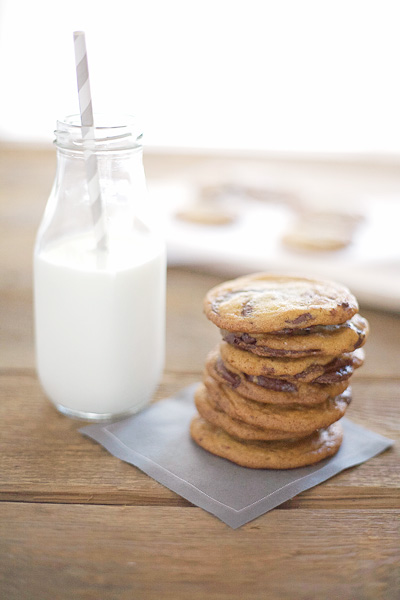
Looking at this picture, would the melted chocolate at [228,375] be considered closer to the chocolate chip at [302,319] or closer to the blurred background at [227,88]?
the chocolate chip at [302,319]

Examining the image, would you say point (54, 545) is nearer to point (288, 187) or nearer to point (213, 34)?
point (288, 187)

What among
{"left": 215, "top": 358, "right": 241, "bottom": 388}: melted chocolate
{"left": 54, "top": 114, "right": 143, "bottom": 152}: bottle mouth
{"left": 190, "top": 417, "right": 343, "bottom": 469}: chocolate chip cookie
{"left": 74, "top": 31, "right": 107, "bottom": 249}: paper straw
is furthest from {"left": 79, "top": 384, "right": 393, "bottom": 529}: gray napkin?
{"left": 54, "top": 114, "right": 143, "bottom": 152}: bottle mouth

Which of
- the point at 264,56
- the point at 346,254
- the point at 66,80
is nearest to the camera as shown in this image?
the point at 346,254

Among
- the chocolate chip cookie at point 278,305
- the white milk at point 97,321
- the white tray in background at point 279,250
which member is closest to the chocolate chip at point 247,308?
the chocolate chip cookie at point 278,305

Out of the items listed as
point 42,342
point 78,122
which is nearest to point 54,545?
point 42,342

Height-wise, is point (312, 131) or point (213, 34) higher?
point (213, 34)

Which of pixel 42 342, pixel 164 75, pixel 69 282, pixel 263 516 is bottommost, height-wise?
pixel 263 516

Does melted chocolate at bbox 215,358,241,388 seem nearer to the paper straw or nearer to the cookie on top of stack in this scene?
the cookie on top of stack

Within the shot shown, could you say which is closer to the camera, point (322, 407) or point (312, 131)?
point (322, 407)
